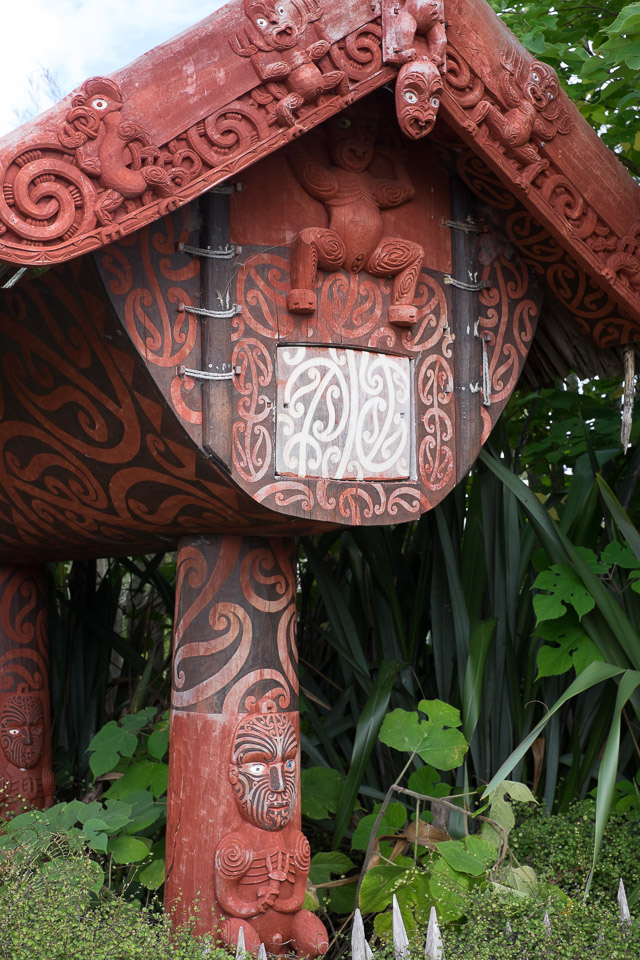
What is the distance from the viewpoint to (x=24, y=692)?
2.87 meters

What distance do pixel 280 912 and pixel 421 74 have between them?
5.87ft

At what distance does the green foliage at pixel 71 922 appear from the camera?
1.78 meters

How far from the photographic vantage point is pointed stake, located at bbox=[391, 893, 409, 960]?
1928mm

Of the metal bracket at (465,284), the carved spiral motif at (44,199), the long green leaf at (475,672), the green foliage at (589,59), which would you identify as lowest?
the long green leaf at (475,672)

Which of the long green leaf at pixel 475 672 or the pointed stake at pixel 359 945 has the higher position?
the long green leaf at pixel 475 672

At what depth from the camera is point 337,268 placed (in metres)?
2.19

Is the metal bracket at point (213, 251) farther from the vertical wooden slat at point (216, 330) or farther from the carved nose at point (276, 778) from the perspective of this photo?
the carved nose at point (276, 778)

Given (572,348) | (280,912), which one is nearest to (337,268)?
(572,348)

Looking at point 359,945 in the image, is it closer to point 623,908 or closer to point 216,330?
point 623,908

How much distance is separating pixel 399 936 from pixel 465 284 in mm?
1450

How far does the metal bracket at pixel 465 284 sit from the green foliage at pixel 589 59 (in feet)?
2.75

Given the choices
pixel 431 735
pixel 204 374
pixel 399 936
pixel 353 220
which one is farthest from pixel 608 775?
pixel 353 220

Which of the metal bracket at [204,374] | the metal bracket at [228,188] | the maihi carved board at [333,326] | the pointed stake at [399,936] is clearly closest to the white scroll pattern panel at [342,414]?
the maihi carved board at [333,326]

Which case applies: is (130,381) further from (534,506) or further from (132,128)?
(534,506)
